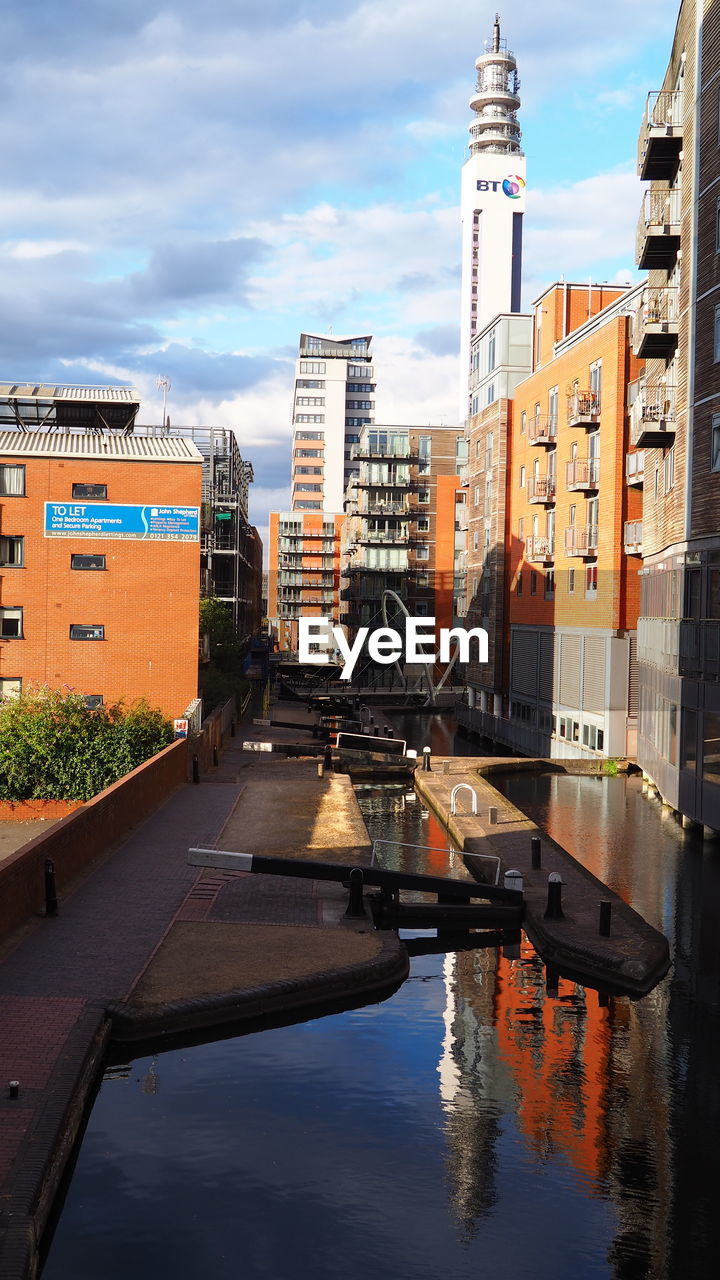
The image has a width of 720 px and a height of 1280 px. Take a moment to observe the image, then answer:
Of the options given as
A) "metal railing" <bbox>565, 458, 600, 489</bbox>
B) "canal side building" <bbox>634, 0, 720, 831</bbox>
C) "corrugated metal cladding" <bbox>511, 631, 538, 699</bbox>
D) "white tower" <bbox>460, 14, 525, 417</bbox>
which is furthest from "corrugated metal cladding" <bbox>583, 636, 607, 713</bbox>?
"white tower" <bbox>460, 14, 525, 417</bbox>

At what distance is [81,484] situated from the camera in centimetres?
4062

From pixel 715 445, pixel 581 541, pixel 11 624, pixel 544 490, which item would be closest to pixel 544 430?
pixel 544 490

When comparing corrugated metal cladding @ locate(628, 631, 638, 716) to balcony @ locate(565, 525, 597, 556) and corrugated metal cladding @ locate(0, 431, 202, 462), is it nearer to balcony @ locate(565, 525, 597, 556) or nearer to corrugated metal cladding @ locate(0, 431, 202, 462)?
balcony @ locate(565, 525, 597, 556)

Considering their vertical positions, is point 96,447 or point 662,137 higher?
point 662,137

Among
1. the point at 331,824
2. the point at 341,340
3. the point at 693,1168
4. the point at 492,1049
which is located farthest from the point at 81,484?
the point at 341,340

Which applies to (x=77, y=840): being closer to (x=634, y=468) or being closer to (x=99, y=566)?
(x=99, y=566)

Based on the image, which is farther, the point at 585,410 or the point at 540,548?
the point at 540,548

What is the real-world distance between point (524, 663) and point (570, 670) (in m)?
8.57

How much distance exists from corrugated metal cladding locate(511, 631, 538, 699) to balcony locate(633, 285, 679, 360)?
20979mm

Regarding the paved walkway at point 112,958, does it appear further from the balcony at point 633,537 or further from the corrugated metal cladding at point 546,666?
the corrugated metal cladding at point 546,666

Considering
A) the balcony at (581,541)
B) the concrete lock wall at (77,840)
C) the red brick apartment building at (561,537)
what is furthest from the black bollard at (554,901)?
the balcony at (581,541)

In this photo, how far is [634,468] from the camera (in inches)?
1731

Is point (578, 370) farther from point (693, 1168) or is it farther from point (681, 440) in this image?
point (693, 1168)

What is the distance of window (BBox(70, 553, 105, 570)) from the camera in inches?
1601
